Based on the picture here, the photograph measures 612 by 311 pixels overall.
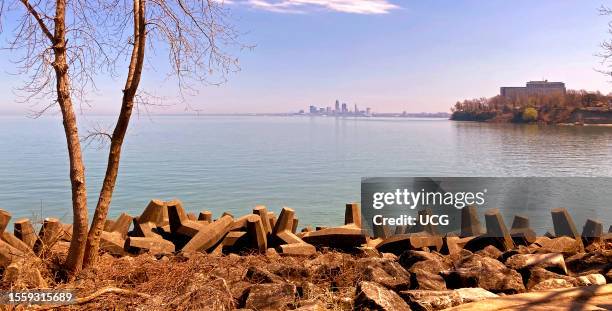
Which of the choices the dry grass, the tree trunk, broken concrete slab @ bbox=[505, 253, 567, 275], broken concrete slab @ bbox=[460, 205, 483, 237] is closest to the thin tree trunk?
the tree trunk

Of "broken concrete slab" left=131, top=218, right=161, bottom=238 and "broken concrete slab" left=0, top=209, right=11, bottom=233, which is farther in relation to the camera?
"broken concrete slab" left=131, top=218, right=161, bottom=238

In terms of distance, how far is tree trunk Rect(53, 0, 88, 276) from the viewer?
7254 millimetres

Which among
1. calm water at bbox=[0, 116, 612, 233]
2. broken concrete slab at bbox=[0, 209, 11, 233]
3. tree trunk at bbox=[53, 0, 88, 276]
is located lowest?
calm water at bbox=[0, 116, 612, 233]

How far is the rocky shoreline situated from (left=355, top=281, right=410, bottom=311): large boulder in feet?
0.04

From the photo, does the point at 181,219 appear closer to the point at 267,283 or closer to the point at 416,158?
the point at 267,283

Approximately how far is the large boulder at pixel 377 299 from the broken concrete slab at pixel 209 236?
395cm

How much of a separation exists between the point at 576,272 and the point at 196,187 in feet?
82.7

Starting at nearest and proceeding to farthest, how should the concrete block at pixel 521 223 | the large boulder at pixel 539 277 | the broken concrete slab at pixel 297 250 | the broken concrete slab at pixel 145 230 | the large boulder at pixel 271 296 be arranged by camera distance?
the large boulder at pixel 271 296, the large boulder at pixel 539 277, the broken concrete slab at pixel 297 250, the broken concrete slab at pixel 145 230, the concrete block at pixel 521 223

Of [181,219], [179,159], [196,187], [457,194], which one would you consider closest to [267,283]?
[181,219]

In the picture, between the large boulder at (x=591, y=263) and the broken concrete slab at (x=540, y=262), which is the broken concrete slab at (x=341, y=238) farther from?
the large boulder at (x=591, y=263)

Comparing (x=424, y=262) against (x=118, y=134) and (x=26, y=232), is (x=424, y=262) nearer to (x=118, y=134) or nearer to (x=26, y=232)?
(x=118, y=134)

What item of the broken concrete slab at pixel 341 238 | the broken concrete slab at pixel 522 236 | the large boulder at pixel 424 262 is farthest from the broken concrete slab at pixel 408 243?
the broken concrete slab at pixel 522 236

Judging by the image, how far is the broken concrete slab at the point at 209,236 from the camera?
923cm

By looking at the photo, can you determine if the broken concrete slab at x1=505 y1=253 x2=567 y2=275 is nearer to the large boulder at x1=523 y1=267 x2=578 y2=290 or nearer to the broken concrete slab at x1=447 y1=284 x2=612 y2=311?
the large boulder at x1=523 y1=267 x2=578 y2=290
